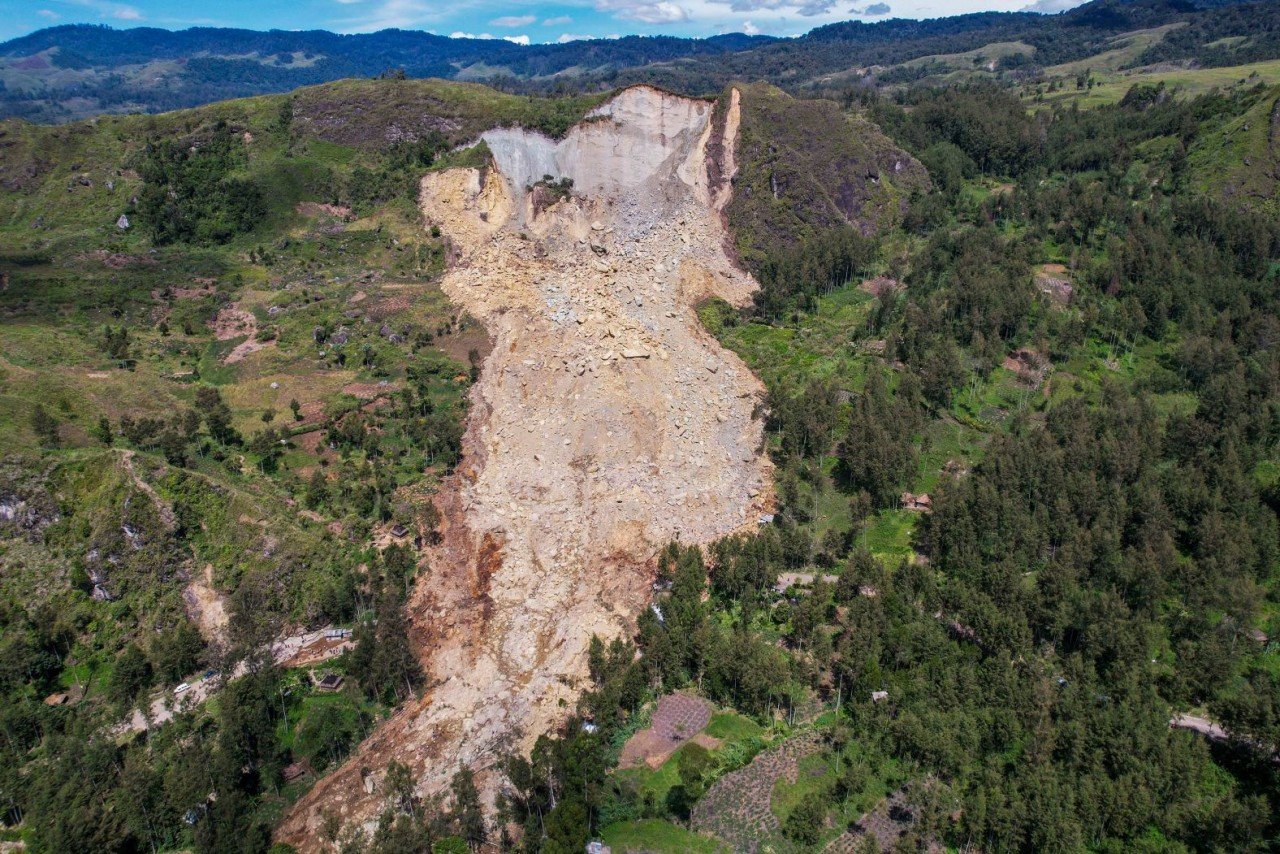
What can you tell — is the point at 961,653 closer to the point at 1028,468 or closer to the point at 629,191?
the point at 1028,468

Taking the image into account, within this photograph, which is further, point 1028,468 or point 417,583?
point 1028,468

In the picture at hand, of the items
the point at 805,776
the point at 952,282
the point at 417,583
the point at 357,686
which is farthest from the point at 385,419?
the point at 952,282

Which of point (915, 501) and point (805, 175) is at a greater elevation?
Result: point (805, 175)

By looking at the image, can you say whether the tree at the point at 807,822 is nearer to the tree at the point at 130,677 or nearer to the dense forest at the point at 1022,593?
the dense forest at the point at 1022,593

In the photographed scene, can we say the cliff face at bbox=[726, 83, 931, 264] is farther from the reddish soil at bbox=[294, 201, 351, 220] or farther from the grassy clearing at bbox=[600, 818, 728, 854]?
the grassy clearing at bbox=[600, 818, 728, 854]

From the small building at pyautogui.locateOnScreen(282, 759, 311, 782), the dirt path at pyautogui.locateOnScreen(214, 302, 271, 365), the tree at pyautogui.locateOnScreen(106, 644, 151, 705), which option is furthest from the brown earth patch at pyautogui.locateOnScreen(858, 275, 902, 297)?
the tree at pyautogui.locateOnScreen(106, 644, 151, 705)

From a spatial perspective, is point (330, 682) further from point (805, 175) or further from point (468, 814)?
point (805, 175)

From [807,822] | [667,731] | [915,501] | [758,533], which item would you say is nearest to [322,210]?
[758,533]
